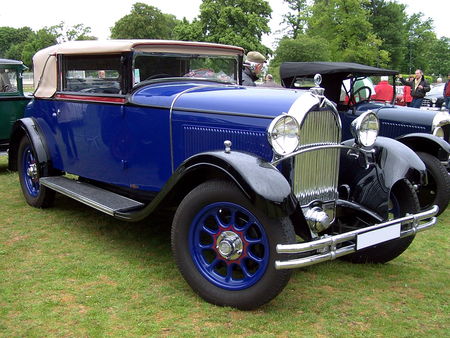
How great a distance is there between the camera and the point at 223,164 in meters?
2.90

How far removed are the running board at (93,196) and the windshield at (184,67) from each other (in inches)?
42.1

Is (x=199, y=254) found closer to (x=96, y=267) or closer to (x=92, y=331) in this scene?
(x=92, y=331)

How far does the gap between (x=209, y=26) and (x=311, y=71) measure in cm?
3203

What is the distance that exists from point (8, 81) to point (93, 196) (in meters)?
4.71

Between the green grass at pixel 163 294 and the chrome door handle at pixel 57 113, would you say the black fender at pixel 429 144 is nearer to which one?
the green grass at pixel 163 294

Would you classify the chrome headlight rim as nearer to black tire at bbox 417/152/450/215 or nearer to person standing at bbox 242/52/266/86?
black tire at bbox 417/152/450/215

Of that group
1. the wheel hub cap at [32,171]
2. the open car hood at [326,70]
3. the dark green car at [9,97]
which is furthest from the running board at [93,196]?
the dark green car at [9,97]

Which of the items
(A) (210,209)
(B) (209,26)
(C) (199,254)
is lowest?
(C) (199,254)

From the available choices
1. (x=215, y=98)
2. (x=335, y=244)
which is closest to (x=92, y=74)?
(x=215, y=98)

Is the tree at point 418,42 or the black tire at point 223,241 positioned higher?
the tree at point 418,42

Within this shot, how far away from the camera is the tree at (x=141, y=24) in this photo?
5222 centimetres

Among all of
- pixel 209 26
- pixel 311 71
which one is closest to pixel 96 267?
pixel 311 71

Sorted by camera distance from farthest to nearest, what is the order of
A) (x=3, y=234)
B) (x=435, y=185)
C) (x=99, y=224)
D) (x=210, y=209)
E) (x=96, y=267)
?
Result: (x=435, y=185) → (x=99, y=224) → (x=3, y=234) → (x=96, y=267) → (x=210, y=209)

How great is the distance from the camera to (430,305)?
10.2 feet
